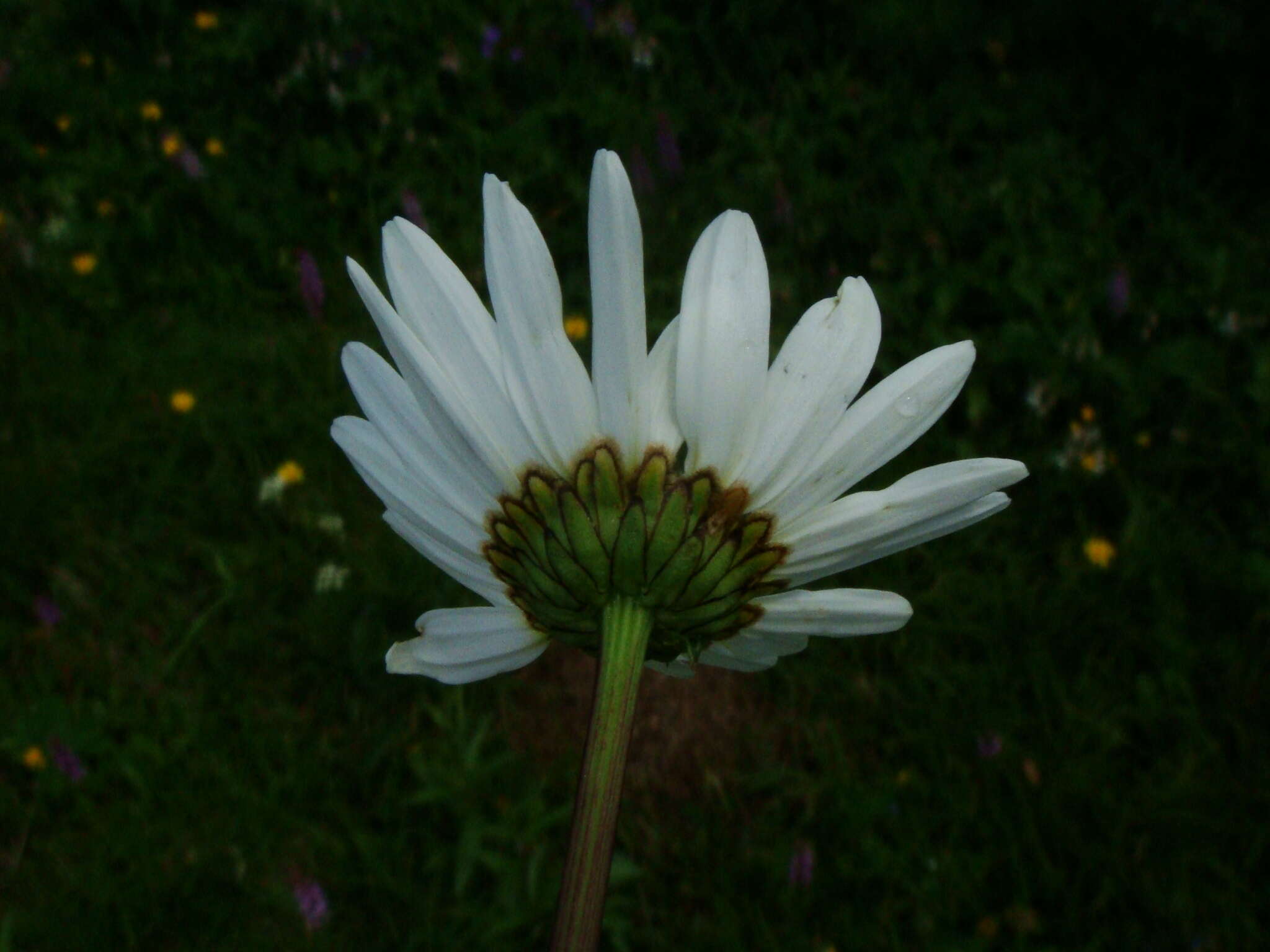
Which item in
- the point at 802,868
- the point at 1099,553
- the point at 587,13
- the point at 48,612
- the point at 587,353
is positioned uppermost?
the point at 587,13

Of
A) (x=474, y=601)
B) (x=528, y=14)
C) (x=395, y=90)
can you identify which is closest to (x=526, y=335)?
(x=474, y=601)

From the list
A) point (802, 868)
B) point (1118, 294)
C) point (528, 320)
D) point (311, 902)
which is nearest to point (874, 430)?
point (528, 320)

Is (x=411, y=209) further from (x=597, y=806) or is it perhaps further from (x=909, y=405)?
(x=597, y=806)

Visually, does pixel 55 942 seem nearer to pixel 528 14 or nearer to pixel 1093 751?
pixel 1093 751

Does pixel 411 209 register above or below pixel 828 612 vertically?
above

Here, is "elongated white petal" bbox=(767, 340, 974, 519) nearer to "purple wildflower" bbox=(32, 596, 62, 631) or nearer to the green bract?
the green bract

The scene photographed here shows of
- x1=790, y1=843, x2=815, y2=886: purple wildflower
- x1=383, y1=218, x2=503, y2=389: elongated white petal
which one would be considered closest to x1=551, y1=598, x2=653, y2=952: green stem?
x1=383, y1=218, x2=503, y2=389: elongated white petal

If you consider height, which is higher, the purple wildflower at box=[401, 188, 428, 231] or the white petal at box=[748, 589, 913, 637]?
the purple wildflower at box=[401, 188, 428, 231]

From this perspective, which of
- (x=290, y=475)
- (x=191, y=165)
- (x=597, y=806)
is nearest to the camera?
(x=597, y=806)
